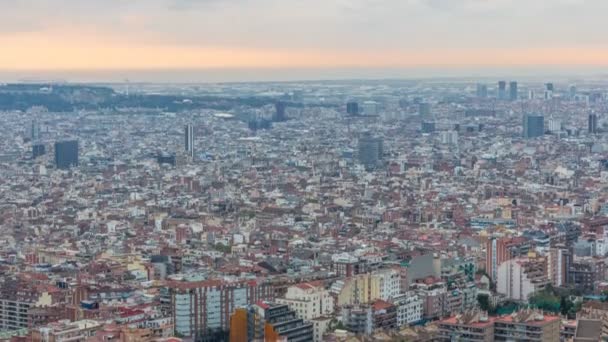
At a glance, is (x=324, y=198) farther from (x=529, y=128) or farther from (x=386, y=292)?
(x=529, y=128)

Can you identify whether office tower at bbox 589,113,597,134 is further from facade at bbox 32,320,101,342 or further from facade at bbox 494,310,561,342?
facade at bbox 32,320,101,342

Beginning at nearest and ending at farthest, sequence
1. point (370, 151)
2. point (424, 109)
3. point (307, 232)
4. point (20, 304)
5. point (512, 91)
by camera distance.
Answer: point (20, 304) < point (307, 232) < point (370, 151) < point (424, 109) < point (512, 91)

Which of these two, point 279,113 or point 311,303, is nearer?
point 311,303

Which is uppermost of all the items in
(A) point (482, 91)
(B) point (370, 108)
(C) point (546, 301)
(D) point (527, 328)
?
(D) point (527, 328)

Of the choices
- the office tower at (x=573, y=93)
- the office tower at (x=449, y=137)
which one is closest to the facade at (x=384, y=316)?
the office tower at (x=449, y=137)

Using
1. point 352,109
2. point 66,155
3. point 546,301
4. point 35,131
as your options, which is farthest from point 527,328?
point 352,109

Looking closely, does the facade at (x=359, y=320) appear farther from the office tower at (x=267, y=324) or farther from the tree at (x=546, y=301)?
the tree at (x=546, y=301)

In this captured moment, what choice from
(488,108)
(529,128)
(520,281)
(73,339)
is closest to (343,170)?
(529,128)

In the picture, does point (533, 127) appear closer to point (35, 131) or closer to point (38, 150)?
point (38, 150)
